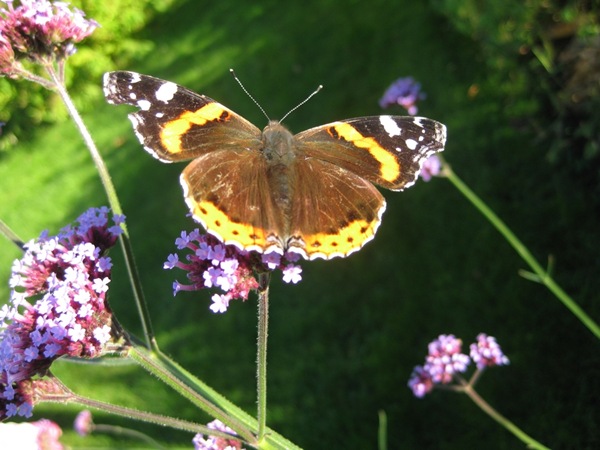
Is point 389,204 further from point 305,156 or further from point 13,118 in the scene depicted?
point 13,118

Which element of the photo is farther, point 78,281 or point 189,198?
point 189,198

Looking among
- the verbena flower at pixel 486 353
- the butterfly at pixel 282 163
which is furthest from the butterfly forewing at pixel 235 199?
the verbena flower at pixel 486 353

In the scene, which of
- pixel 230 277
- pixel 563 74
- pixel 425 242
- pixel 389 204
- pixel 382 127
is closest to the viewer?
pixel 230 277

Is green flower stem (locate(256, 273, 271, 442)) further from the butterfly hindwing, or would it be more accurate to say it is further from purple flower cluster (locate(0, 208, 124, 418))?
purple flower cluster (locate(0, 208, 124, 418))

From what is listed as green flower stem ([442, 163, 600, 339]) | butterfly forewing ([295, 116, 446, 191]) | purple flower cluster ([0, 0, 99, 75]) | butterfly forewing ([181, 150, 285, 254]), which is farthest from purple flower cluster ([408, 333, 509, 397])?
purple flower cluster ([0, 0, 99, 75])

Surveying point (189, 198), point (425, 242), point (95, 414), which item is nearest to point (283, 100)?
point (425, 242)

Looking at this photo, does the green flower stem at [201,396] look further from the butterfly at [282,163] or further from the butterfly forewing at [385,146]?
the butterfly forewing at [385,146]
